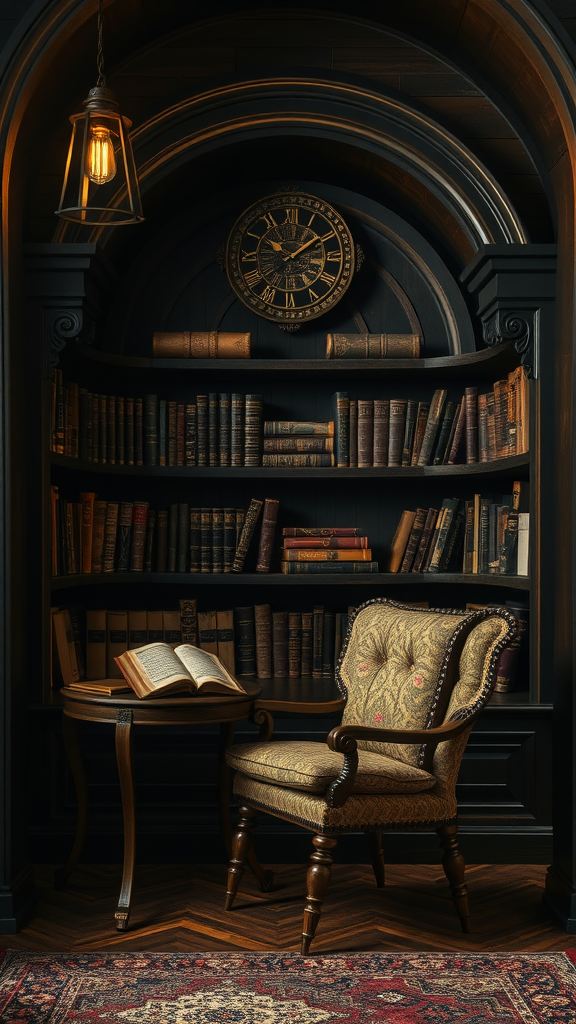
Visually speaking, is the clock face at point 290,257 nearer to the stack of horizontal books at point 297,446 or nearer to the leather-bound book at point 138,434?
the stack of horizontal books at point 297,446

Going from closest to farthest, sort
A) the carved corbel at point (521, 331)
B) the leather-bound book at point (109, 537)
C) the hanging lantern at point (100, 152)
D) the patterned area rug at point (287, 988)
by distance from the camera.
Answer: the patterned area rug at point (287, 988)
the hanging lantern at point (100, 152)
the carved corbel at point (521, 331)
the leather-bound book at point (109, 537)

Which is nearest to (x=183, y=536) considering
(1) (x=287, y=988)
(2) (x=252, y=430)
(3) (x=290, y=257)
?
(2) (x=252, y=430)

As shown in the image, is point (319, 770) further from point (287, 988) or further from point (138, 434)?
point (138, 434)

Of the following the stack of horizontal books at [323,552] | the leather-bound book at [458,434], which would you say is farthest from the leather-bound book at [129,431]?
the leather-bound book at [458,434]

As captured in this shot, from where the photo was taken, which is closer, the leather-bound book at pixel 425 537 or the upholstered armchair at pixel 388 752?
the upholstered armchair at pixel 388 752

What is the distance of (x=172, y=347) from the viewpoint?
412 centimetres

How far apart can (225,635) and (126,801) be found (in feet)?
3.68

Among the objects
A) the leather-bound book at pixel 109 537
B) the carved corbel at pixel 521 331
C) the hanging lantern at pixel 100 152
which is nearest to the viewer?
the hanging lantern at pixel 100 152

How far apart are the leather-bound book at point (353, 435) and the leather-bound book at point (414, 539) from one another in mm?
354

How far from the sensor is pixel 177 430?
415cm

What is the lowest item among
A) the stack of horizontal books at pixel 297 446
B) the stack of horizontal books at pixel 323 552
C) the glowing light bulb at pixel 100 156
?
the stack of horizontal books at pixel 323 552

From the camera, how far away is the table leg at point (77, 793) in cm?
340

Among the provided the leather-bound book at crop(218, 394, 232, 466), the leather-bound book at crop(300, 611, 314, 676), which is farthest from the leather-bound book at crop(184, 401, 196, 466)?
the leather-bound book at crop(300, 611, 314, 676)

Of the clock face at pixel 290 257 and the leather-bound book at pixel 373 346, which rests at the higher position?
the clock face at pixel 290 257
